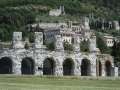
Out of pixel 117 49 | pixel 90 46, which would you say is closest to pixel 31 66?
pixel 90 46

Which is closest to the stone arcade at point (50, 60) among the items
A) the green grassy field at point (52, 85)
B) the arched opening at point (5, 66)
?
the arched opening at point (5, 66)

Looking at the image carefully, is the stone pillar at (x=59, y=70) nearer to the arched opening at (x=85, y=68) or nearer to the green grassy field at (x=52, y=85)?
the arched opening at (x=85, y=68)

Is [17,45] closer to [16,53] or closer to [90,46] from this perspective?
[16,53]

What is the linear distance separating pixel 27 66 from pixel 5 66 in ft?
21.8

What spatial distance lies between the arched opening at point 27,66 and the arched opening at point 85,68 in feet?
34.7

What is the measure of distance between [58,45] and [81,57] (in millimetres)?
5621

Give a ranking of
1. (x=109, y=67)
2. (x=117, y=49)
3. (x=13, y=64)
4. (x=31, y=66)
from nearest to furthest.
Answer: (x=13, y=64) → (x=31, y=66) → (x=109, y=67) → (x=117, y=49)

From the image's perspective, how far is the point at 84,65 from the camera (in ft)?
362

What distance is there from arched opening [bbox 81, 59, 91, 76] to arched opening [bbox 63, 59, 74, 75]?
3297 mm

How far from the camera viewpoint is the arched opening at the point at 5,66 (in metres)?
103

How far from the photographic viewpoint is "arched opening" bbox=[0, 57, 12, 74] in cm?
10312

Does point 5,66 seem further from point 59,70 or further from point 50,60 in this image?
point 59,70

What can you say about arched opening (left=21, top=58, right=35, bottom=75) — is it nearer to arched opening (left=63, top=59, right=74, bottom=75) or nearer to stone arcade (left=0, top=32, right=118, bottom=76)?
stone arcade (left=0, top=32, right=118, bottom=76)

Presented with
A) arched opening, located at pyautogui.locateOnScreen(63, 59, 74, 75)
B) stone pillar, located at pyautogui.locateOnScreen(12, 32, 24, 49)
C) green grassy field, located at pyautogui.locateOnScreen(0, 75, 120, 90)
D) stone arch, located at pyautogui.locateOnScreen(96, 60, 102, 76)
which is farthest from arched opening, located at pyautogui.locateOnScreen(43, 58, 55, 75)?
green grassy field, located at pyautogui.locateOnScreen(0, 75, 120, 90)
